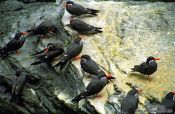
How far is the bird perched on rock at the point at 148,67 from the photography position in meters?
12.6

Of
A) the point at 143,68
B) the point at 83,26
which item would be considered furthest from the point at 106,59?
the point at 83,26

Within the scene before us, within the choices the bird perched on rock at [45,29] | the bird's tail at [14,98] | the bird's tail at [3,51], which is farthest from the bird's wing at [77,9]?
the bird's tail at [14,98]

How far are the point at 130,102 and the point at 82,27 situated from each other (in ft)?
14.1

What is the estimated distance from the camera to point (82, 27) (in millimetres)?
15031

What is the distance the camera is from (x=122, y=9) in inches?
647

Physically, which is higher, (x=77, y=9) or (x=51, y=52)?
(x=77, y=9)

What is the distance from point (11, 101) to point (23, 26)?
393 centimetres

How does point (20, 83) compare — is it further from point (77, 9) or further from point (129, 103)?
point (129, 103)

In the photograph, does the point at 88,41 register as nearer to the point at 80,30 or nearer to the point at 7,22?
the point at 80,30

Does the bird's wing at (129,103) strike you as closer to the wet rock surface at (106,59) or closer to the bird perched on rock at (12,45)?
the wet rock surface at (106,59)

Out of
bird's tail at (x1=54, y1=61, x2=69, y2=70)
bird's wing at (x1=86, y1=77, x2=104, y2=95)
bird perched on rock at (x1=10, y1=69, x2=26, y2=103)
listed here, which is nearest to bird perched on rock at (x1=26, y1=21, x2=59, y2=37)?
bird's tail at (x1=54, y1=61, x2=69, y2=70)

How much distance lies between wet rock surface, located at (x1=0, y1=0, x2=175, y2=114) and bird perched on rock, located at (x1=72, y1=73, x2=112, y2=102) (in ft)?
0.56

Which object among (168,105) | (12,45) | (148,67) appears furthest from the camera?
(12,45)

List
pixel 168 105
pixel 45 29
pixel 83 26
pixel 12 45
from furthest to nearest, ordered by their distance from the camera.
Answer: pixel 45 29 < pixel 12 45 < pixel 83 26 < pixel 168 105
